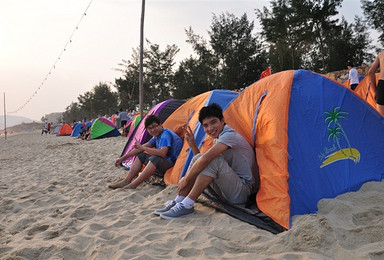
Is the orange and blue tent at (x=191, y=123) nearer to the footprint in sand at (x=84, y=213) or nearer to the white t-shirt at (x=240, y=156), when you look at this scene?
the white t-shirt at (x=240, y=156)

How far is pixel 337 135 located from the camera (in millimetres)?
2891

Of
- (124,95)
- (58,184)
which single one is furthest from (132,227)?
(124,95)

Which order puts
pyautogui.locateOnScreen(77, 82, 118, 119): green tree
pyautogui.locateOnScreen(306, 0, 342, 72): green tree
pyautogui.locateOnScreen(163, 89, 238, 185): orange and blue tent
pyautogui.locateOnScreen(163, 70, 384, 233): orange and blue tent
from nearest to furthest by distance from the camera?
pyautogui.locateOnScreen(163, 70, 384, 233): orange and blue tent, pyautogui.locateOnScreen(163, 89, 238, 185): orange and blue tent, pyautogui.locateOnScreen(306, 0, 342, 72): green tree, pyautogui.locateOnScreen(77, 82, 118, 119): green tree

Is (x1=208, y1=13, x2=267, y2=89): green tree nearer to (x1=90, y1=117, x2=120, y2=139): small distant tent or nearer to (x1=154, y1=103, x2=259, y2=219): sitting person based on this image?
(x1=90, y1=117, x2=120, y2=139): small distant tent

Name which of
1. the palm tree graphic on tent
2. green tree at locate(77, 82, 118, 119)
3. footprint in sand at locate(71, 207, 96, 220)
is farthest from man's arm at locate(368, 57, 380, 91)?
green tree at locate(77, 82, 118, 119)

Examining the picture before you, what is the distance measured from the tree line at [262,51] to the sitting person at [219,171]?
692 inches

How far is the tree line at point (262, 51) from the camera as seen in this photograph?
19.7 metres

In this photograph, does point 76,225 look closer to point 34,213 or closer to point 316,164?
point 34,213

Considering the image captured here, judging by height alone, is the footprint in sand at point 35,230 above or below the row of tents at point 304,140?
below

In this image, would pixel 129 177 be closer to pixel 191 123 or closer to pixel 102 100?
pixel 191 123

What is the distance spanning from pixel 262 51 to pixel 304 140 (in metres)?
24.6

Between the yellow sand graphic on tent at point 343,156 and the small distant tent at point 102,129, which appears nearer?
the yellow sand graphic on tent at point 343,156

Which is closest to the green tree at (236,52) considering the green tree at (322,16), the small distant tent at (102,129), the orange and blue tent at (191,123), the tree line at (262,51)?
the tree line at (262,51)

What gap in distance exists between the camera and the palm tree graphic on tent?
2.82 metres
